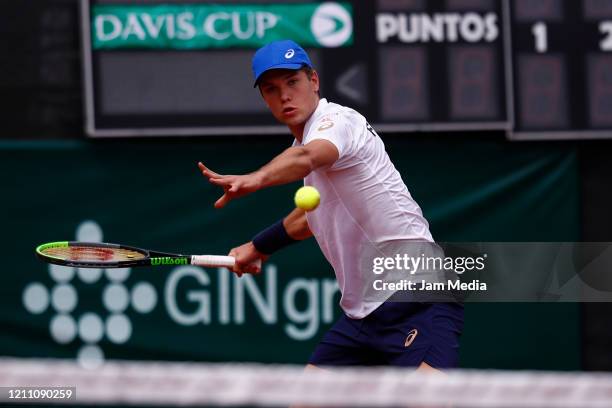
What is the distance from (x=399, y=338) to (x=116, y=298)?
118 inches

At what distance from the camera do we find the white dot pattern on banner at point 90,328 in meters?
7.25

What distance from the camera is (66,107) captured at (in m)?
7.30

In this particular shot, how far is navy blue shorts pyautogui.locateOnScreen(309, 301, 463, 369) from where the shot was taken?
4500mm

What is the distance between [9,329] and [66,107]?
4.01ft

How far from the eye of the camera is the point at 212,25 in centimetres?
709

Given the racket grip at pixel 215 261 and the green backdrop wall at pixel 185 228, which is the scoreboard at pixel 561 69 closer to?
the green backdrop wall at pixel 185 228

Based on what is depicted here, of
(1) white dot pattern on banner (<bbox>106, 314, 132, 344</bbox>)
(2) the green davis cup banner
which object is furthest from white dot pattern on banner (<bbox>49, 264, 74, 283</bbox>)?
(2) the green davis cup banner

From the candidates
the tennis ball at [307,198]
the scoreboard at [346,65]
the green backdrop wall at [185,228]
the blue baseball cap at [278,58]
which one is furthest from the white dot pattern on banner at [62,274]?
the tennis ball at [307,198]

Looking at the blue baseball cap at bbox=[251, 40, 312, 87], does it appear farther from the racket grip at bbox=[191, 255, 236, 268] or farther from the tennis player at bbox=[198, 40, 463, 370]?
the racket grip at bbox=[191, 255, 236, 268]

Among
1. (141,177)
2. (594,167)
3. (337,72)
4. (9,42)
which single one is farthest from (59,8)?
(594,167)

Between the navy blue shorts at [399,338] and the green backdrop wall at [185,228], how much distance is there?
2.52 metres

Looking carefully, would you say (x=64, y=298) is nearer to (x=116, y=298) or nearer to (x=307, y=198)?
(x=116, y=298)

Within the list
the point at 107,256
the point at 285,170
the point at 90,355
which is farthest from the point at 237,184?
the point at 90,355

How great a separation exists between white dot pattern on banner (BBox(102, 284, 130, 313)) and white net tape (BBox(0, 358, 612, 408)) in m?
4.09
